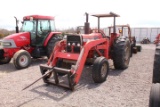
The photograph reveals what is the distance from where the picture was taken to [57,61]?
5.99 m

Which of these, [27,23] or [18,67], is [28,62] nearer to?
[18,67]

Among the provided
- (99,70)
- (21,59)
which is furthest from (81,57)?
(21,59)

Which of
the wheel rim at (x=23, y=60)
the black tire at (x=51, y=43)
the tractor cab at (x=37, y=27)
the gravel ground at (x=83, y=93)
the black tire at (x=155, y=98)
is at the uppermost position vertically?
the tractor cab at (x=37, y=27)

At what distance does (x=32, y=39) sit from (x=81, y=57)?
4537mm

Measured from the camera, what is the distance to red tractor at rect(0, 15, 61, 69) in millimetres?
8305

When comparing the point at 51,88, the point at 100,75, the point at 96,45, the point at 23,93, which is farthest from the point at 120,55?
the point at 23,93

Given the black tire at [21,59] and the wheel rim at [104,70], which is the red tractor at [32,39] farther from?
the wheel rim at [104,70]

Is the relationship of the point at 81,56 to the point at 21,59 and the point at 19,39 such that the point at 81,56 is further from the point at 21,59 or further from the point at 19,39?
the point at 19,39

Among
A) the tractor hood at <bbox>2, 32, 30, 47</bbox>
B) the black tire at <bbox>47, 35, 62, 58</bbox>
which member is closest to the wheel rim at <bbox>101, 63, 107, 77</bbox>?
the black tire at <bbox>47, 35, 62, 58</bbox>

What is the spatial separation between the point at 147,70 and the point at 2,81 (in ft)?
17.2

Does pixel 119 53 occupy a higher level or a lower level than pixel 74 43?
lower

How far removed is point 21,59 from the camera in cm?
771

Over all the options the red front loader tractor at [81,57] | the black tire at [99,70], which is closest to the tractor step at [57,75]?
the red front loader tractor at [81,57]

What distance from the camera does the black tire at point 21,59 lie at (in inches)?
295
